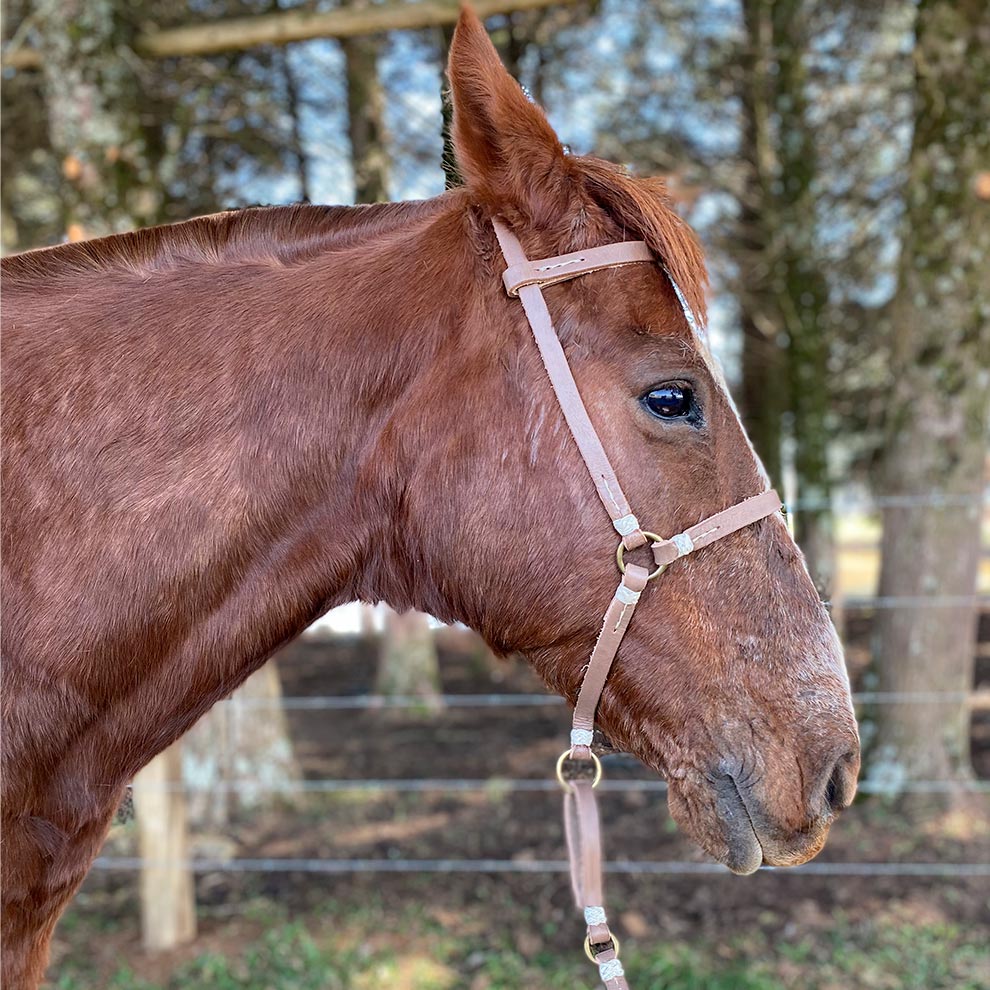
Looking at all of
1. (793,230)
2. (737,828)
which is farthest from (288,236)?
(793,230)

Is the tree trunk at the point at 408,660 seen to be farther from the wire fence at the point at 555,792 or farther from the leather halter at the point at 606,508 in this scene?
the leather halter at the point at 606,508

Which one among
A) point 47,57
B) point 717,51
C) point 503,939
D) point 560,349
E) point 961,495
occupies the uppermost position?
point 717,51

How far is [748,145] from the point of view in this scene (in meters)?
7.05

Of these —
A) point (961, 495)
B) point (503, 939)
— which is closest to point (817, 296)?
point (961, 495)

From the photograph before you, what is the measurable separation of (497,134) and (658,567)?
0.79 meters

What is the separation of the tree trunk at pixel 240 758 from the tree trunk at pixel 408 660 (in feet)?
6.91

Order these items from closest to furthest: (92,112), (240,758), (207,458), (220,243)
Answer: (207,458) → (220,243) → (92,112) → (240,758)

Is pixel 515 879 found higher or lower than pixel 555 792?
higher

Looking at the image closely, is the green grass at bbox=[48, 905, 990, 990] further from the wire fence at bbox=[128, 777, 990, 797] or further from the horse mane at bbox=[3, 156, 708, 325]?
the horse mane at bbox=[3, 156, 708, 325]

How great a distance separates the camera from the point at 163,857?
11.9 feet

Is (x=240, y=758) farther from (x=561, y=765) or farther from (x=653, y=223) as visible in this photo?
(x=653, y=223)

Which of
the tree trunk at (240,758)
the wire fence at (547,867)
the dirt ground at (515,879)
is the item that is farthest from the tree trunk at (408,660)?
the wire fence at (547,867)

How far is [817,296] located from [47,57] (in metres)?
4.90

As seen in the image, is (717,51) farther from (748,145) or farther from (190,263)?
(190,263)
